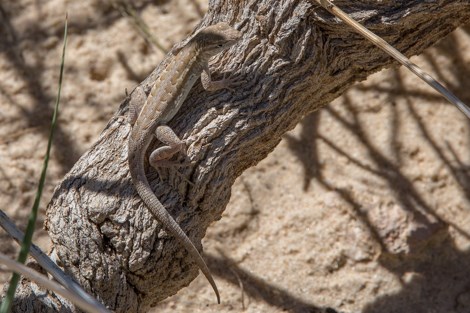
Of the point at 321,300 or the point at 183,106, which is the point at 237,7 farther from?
the point at 321,300

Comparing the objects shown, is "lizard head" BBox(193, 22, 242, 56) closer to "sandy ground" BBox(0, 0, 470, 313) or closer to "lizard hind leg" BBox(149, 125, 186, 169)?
"lizard hind leg" BBox(149, 125, 186, 169)

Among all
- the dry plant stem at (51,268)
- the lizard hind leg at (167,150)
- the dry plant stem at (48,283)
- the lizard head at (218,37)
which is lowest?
the dry plant stem at (48,283)

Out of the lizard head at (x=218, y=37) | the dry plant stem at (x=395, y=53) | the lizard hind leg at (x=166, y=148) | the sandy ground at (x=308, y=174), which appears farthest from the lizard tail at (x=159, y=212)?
the sandy ground at (x=308, y=174)

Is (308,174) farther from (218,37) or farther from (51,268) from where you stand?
(51,268)

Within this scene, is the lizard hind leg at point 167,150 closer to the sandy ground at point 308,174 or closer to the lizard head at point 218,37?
the lizard head at point 218,37

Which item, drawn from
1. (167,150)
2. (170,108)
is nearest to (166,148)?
(167,150)

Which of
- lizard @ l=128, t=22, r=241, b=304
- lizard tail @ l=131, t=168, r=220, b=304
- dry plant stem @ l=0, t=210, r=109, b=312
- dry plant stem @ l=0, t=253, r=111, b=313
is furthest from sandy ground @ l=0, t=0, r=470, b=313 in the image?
dry plant stem @ l=0, t=253, r=111, b=313
